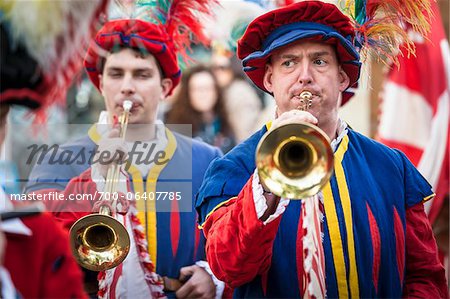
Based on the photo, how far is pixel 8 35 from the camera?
3010 millimetres

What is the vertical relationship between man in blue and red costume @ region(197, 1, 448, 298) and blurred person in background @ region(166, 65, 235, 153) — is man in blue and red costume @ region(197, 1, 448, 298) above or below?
below

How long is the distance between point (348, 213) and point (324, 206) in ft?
0.34

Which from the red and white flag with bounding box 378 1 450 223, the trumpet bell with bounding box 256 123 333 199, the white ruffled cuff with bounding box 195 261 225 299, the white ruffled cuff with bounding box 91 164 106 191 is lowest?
the white ruffled cuff with bounding box 195 261 225 299

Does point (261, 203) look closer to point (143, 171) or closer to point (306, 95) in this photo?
point (306, 95)

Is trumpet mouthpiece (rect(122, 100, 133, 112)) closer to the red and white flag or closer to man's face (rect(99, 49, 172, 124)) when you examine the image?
man's face (rect(99, 49, 172, 124))

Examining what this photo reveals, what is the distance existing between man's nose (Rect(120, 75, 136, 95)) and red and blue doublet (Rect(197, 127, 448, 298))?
1.23 m

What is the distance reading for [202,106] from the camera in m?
9.51

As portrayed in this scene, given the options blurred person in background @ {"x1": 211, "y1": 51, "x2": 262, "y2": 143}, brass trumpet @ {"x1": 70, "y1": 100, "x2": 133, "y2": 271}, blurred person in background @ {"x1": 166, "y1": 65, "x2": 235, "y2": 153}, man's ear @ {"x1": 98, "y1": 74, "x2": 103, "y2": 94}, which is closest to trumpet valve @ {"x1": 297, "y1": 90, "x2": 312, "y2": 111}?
brass trumpet @ {"x1": 70, "y1": 100, "x2": 133, "y2": 271}

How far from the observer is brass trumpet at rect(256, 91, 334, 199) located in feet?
12.3

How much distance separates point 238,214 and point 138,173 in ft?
5.12

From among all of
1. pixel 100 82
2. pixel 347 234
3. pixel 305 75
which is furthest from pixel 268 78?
pixel 100 82

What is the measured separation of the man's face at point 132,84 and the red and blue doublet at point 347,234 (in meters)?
1.23

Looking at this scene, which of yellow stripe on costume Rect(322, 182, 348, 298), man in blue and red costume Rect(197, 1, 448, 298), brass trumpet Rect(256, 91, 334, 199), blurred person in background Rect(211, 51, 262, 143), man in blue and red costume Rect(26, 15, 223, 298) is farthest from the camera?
blurred person in background Rect(211, 51, 262, 143)

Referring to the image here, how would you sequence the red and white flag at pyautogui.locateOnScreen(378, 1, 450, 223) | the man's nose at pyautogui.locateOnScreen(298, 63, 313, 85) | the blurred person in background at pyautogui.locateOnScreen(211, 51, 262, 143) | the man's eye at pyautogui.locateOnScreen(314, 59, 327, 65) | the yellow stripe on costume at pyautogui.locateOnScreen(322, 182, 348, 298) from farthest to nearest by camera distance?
the blurred person in background at pyautogui.locateOnScreen(211, 51, 262, 143) < the red and white flag at pyautogui.locateOnScreen(378, 1, 450, 223) < the man's eye at pyautogui.locateOnScreen(314, 59, 327, 65) < the man's nose at pyautogui.locateOnScreen(298, 63, 313, 85) < the yellow stripe on costume at pyautogui.locateOnScreen(322, 182, 348, 298)
